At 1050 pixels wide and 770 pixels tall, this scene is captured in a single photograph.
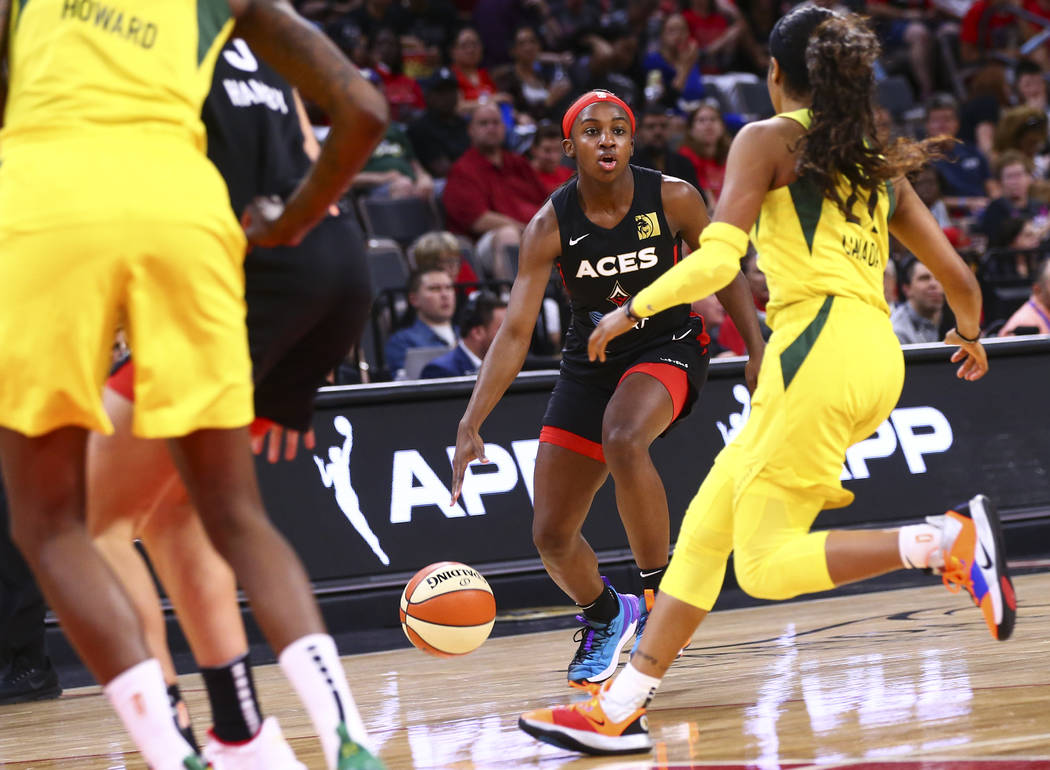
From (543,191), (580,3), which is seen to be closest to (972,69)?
(580,3)

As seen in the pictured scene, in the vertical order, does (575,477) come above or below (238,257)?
below

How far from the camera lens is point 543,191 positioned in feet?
35.8

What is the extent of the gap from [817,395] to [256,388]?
4.51 ft

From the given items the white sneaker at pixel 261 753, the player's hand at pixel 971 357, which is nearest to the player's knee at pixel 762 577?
the player's hand at pixel 971 357

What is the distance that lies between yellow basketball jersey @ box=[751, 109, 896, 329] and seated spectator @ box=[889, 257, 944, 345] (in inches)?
202

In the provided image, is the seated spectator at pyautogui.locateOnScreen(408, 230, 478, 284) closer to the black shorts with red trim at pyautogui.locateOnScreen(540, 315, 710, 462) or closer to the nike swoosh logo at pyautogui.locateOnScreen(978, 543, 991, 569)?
the black shorts with red trim at pyautogui.locateOnScreen(540, 315, 710, 462)

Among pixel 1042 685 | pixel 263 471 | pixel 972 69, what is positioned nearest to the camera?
pixel 1042 685

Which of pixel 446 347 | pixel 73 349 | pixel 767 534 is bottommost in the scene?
pixel 446 347

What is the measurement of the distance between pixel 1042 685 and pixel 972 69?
1329cm

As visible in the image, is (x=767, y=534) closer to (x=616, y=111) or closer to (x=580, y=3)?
(x=616, y=111)

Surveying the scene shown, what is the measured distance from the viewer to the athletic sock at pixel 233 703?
2.89 m

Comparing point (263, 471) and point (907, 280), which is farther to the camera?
point (907, 280)

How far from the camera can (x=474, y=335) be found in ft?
25.8

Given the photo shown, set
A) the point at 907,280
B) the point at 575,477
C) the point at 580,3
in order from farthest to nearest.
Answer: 1. the point at 580,3
2. the point at 907,280
3. the point at 575,477
